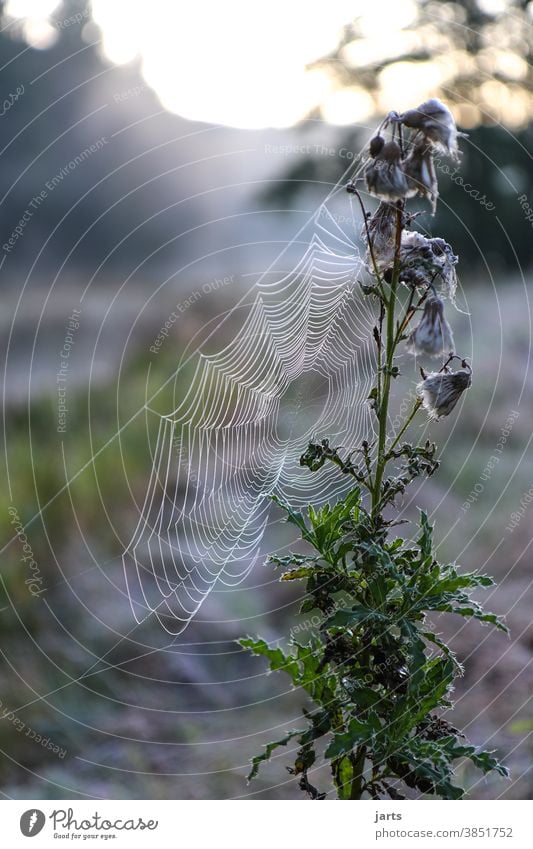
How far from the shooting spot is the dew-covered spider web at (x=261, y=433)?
9.45ft

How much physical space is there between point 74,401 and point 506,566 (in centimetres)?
293

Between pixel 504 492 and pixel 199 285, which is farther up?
pixel 199 285

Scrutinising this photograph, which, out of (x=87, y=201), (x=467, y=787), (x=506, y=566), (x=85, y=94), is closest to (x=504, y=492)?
(x=506, y=566)

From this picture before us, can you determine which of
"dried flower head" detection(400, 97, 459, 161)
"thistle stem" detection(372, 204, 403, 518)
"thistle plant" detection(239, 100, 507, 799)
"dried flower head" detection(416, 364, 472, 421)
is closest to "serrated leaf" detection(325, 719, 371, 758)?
"thistle plant" detection(239, 100, 507, 799)

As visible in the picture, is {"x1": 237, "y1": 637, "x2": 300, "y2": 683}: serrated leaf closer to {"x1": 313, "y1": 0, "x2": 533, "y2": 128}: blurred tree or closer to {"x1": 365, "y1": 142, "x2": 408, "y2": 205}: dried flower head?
{"x1": 365, "y1": 142, "x2": 408, "y2": 205}: dried flower head

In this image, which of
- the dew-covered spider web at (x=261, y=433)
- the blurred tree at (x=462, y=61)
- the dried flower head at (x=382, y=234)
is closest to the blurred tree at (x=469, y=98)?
the blurred tree at (x=462, y=61)

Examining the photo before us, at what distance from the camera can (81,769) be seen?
3.00 metres

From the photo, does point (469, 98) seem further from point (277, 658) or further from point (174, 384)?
point (277, 658)

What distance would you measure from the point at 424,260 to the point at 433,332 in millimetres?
133

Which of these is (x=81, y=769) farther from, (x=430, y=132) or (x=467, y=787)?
(x=430, y=132)

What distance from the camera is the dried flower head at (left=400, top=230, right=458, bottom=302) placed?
4.92ft

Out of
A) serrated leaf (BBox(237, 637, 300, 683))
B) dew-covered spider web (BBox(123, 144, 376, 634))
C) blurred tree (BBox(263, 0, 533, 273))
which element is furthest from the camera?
blurred tree (BBox(263, 0, 533, 273))

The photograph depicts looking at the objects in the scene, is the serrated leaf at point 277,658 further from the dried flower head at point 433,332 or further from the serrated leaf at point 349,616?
the dried flower head at point 433,332

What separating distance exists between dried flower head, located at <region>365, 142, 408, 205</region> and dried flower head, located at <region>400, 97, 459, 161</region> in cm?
5
